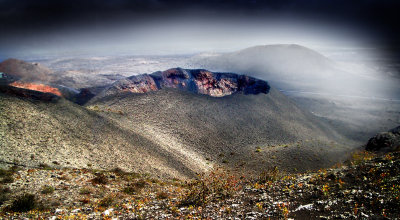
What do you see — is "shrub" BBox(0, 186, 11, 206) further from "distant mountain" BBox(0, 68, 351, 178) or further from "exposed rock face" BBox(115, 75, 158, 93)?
"exposed rock face" BBox(115, 75, 158, 93)

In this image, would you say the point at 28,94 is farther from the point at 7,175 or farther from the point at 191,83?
the point at 191,83

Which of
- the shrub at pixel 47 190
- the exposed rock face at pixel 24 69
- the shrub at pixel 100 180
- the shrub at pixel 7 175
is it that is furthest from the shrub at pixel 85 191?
the exposed rock face at pixel 24 69

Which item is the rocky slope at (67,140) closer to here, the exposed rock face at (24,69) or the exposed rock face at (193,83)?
the exposed rock face at (193,83)

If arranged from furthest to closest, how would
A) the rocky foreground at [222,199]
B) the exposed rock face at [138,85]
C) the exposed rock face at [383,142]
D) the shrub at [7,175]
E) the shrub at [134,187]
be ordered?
the exposed rock face at [138,85]
the exposed rock face at [383,142]
the shrub at [134,187]
the shrub at [7,175]
the rocky foreground at [222,199]

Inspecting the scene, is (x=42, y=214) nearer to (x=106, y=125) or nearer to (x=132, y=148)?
(x=132, y=148)

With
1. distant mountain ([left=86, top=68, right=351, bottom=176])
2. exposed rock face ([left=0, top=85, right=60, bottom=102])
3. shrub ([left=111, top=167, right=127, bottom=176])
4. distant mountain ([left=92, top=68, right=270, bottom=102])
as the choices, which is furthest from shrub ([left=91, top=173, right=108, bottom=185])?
distant mountain ([left=92, top=68, right=270, bottom=102])

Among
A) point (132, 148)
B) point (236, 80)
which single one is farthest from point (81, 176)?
point (236, 80)
